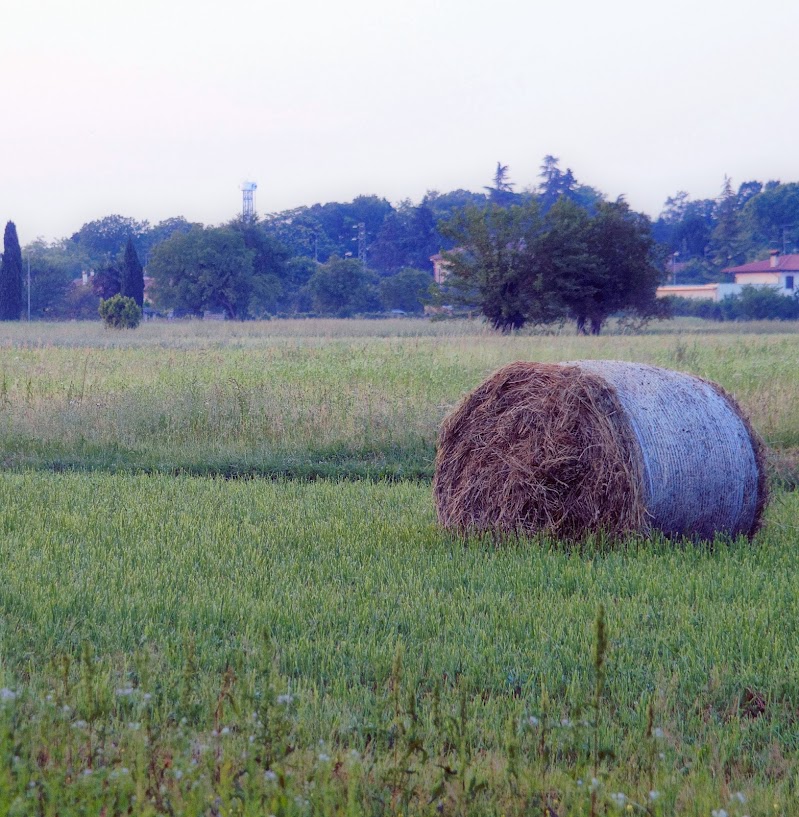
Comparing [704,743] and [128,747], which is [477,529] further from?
[128,747]

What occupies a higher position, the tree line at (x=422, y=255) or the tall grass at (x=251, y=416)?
the tree line at (x=422, y=255)

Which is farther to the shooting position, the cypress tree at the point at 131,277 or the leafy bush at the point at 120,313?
the cypress tree at the point at 131,277

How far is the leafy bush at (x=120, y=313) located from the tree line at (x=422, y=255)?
15470 millimetres

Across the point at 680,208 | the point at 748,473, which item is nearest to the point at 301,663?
the point at 748,473

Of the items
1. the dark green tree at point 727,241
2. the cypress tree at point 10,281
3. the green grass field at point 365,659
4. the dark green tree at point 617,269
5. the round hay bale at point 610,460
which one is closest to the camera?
the green grass field at point 365,659

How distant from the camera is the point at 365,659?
5328 mm

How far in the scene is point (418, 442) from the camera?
1379cm

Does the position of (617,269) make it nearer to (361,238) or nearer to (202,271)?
(202,271)

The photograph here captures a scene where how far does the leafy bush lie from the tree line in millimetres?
15470

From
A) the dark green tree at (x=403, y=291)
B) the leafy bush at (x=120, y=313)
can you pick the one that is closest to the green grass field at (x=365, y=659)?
the leafy bush at (x=120, y=313)

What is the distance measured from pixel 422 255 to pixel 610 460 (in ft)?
336

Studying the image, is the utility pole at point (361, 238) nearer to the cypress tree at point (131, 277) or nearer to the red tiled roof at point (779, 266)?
the red tiled roof at point (779, 266)

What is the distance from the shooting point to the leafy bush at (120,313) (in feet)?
177

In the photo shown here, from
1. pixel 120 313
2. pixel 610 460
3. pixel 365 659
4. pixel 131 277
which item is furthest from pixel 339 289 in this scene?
pixel 365 659
